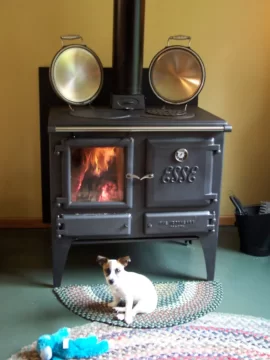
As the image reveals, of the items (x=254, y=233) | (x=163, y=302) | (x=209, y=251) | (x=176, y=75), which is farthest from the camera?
(x=254, y=233)

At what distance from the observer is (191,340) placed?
176cm

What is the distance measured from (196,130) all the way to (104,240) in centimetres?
59

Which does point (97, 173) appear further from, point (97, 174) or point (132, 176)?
point (132, 176)

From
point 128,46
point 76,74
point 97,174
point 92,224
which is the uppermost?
point 128,46

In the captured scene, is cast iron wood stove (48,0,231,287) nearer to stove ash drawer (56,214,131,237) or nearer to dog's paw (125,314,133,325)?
stove ash drawer (56,214,131,237)

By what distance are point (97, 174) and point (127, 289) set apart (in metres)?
0.48

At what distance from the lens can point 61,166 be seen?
197 cm

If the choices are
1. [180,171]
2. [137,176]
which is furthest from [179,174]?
[137,176]

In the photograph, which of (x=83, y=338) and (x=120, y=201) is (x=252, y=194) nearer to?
(x=120, y=201)

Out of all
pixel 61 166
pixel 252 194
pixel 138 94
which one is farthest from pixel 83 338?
pixel 252 194

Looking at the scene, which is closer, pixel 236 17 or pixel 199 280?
pixel 199 280

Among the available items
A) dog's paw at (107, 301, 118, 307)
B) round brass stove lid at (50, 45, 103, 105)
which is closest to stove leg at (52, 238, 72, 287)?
dog's paw at (107, 301, 118, 307)

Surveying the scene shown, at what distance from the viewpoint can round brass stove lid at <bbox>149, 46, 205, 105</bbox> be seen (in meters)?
2.28

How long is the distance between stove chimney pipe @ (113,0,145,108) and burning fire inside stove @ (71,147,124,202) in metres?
0.35
